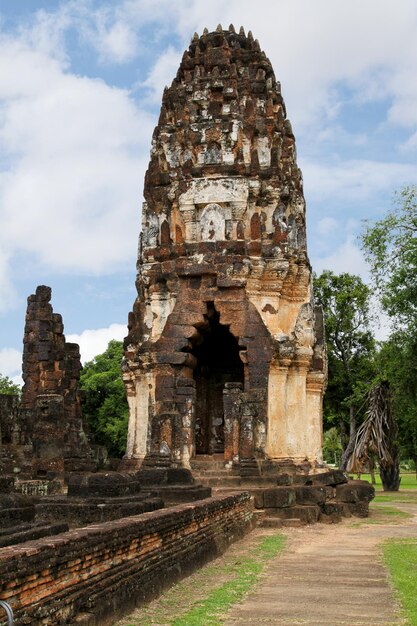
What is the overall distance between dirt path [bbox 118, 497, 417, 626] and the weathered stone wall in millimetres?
202

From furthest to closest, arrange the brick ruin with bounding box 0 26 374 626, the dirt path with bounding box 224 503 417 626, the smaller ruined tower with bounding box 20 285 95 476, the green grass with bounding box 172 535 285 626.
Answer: the smaller ruined tower with bounding box 20 285 95 476
the brick ruin with bounding box 0 26 374 626
the dirt path with bounding box 224 503 417 626
the green grass with bounding box 172 535 285 626

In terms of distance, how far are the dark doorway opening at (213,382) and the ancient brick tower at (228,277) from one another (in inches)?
37.5

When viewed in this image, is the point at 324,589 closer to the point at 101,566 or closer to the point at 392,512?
the point at 101,566

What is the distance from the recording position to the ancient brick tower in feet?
52.6

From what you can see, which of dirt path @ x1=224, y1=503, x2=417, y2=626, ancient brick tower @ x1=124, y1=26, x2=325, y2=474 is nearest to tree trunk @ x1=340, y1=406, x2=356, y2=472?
ancient brick tower @ x1=124, y1=26, x2=325, y2=474

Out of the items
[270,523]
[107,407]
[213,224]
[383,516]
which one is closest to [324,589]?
[270,523]

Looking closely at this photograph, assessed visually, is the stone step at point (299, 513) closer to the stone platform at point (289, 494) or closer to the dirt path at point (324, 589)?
the stone platform at point (289, 494)

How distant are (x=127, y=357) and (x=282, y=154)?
18.5ft

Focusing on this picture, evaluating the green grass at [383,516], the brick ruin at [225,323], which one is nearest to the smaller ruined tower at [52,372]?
the brick ruin at [225,323]

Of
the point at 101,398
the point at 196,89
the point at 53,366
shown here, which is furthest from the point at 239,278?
the point at 101,398

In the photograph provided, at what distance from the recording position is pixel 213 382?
64.0 feet

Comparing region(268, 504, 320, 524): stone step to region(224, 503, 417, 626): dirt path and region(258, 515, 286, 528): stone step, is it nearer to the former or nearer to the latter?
region(258, 515, 286, 528): stone step

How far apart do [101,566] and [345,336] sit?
27.0 metres

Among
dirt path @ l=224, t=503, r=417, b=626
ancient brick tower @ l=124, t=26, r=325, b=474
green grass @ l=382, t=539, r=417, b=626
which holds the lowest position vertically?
dirt path @ l=224, t=503, r=417, b=626
